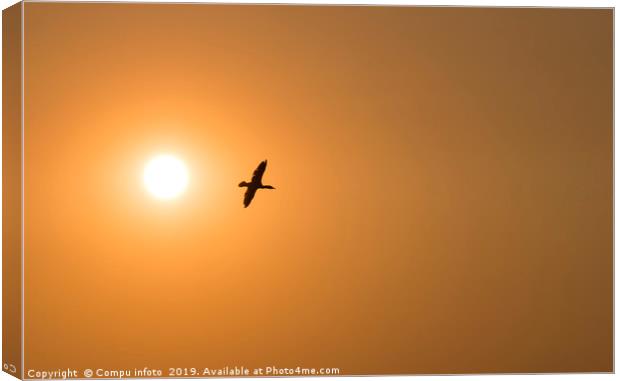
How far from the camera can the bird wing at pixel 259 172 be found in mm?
6492

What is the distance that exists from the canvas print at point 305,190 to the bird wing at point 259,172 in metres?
0.01

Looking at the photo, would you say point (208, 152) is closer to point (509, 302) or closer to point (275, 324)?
point (275, 324)

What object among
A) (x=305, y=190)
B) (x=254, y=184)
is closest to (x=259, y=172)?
(x=254, y=184)

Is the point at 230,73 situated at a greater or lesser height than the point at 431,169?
greater

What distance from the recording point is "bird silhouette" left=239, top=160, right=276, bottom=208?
651 cm

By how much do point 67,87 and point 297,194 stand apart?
1.43m

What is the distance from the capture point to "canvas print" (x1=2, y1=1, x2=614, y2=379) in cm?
648

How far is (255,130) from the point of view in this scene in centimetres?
659

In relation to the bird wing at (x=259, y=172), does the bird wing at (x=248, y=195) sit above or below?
below

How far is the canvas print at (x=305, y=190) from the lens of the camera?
21.3ft

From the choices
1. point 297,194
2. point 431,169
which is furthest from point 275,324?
point 431,169

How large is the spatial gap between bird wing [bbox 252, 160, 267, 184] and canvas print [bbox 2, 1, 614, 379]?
1 cm

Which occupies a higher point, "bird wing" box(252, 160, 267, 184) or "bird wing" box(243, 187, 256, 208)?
"bird wing" box(252, 160, 267, 184)

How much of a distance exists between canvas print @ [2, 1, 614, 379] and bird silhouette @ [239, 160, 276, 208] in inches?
0.4
